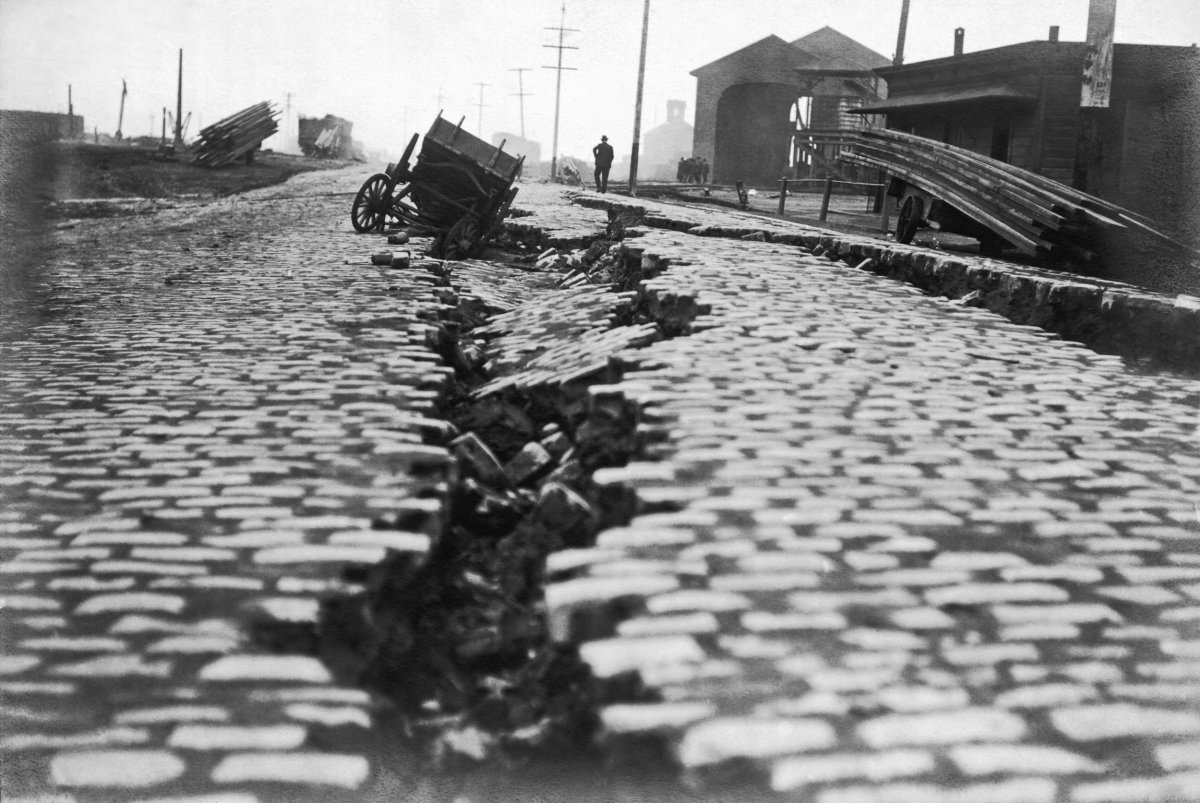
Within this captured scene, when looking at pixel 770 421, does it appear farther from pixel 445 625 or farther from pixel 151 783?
pixel 151 783

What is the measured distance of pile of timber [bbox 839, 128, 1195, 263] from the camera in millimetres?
8445

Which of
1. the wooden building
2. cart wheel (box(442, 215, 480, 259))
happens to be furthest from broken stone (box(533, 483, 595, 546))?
the wooden building

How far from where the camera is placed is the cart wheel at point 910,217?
39.9ft

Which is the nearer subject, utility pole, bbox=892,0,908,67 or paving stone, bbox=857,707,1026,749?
paving stone, bbox=857,707,1026,749

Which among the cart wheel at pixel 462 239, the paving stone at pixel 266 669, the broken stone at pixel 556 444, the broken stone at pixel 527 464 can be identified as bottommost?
the paving stone at pixel 266 669

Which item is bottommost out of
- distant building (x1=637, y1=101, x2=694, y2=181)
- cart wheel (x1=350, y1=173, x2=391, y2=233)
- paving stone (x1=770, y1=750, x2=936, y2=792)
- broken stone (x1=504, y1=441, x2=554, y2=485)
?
paving stone (x1=770, y1=750, x2=936, y2=792)

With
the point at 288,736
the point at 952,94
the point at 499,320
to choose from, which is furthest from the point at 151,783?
the point at 952,94

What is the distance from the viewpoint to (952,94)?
739 inches

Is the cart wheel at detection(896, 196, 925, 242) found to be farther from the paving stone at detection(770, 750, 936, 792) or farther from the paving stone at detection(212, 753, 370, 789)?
the paving stone at detection(212, 753, 370, 789)

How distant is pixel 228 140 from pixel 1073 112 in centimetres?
2487

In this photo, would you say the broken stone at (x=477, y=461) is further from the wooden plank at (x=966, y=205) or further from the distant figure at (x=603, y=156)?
the distant figure at (x=603, y=156)

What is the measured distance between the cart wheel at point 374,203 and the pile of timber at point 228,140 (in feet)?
64.2

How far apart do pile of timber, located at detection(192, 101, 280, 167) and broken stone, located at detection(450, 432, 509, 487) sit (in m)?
28.7

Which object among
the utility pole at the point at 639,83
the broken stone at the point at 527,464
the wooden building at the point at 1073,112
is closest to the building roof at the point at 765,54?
the utility pole at the point at 639,83
